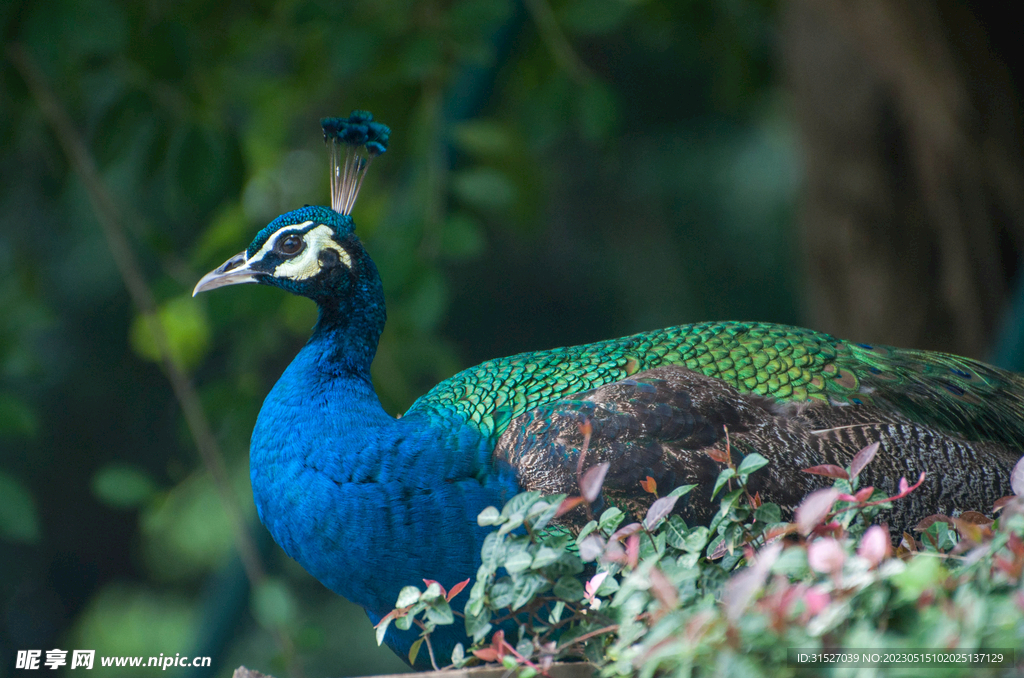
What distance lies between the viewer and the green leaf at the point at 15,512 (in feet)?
5.49

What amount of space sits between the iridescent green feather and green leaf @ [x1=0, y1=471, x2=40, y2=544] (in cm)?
80

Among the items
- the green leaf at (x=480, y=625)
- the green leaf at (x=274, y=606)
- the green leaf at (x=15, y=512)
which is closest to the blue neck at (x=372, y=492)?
the green leaf at (x=274, y=606)

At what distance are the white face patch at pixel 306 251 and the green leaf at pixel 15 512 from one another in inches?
26.4

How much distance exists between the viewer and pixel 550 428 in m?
1.29

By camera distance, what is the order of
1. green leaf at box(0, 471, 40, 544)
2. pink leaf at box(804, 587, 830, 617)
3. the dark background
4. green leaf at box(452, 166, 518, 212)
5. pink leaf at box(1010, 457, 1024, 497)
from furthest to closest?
green leaf at box(452, 166, 518, 212) → the dark background → green leaf at box(0, 471, 40, 544) → pink leaf at box(1010, 457, 1024, 497) → pink leaf at box(804, 587, 830, 617)

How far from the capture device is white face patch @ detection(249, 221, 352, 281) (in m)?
1.46

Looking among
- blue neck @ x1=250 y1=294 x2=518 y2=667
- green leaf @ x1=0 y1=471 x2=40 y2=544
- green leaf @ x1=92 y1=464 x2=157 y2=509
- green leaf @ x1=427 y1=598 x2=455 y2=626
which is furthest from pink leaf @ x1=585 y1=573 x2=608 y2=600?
green leaf @ x1=0 y1=471 x2=40 y2=544

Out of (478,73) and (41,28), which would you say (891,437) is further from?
(41,28)

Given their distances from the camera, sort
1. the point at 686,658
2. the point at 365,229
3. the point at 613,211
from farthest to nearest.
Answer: the point at 613,211 → the point at 365,229 → the point at 686,658

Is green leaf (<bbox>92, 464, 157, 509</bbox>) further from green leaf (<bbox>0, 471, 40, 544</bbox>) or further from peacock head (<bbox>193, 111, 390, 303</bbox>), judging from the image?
peacock head (<bbox>193, 111, 390, 303</bbox>)

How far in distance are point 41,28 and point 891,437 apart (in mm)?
1659

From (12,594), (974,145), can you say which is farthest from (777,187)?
(12,594)

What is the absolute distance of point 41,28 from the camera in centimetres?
174

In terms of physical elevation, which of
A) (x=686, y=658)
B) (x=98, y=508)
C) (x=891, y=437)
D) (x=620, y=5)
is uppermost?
(x=620, y=5)
